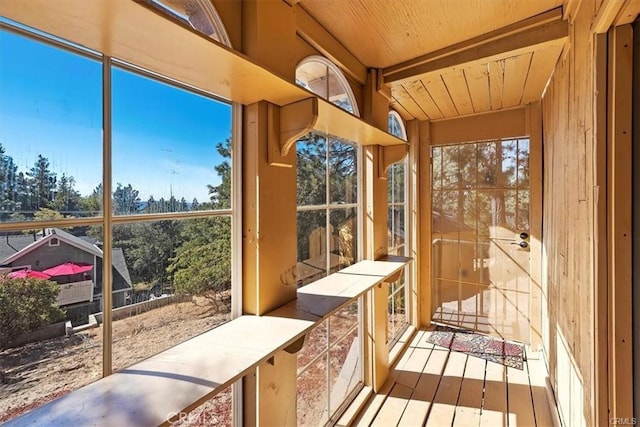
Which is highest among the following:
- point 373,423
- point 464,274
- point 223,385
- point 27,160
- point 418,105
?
point 418,105

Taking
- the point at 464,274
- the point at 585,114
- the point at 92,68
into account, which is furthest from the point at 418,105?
the point at 92,68

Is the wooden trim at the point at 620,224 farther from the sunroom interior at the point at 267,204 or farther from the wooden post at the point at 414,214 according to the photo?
the wooden post at the point at 414,214

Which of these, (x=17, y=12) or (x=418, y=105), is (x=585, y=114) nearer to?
(x=418, y=105)

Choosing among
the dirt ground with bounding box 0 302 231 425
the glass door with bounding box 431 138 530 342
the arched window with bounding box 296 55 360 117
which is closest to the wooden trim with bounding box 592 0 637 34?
the arched window with bounding box 296 55 360 117

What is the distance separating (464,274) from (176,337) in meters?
2.70

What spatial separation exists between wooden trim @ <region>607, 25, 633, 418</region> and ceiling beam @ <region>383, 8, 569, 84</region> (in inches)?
23.3

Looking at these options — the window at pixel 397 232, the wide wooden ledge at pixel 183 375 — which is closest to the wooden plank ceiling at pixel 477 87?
the window at pixel 397 232

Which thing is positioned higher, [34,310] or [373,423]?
[34,310]

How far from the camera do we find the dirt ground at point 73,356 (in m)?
0.58

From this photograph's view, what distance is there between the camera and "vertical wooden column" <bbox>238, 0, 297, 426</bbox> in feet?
3.28

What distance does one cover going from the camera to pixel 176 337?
2.83 ft

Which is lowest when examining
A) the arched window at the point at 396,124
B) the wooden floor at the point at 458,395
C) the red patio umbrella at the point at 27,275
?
the wooden floor at the point at 458,395

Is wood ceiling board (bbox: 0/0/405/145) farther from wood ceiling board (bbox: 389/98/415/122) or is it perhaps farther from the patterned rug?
the patterned rug

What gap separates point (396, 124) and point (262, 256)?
2.18 meters
